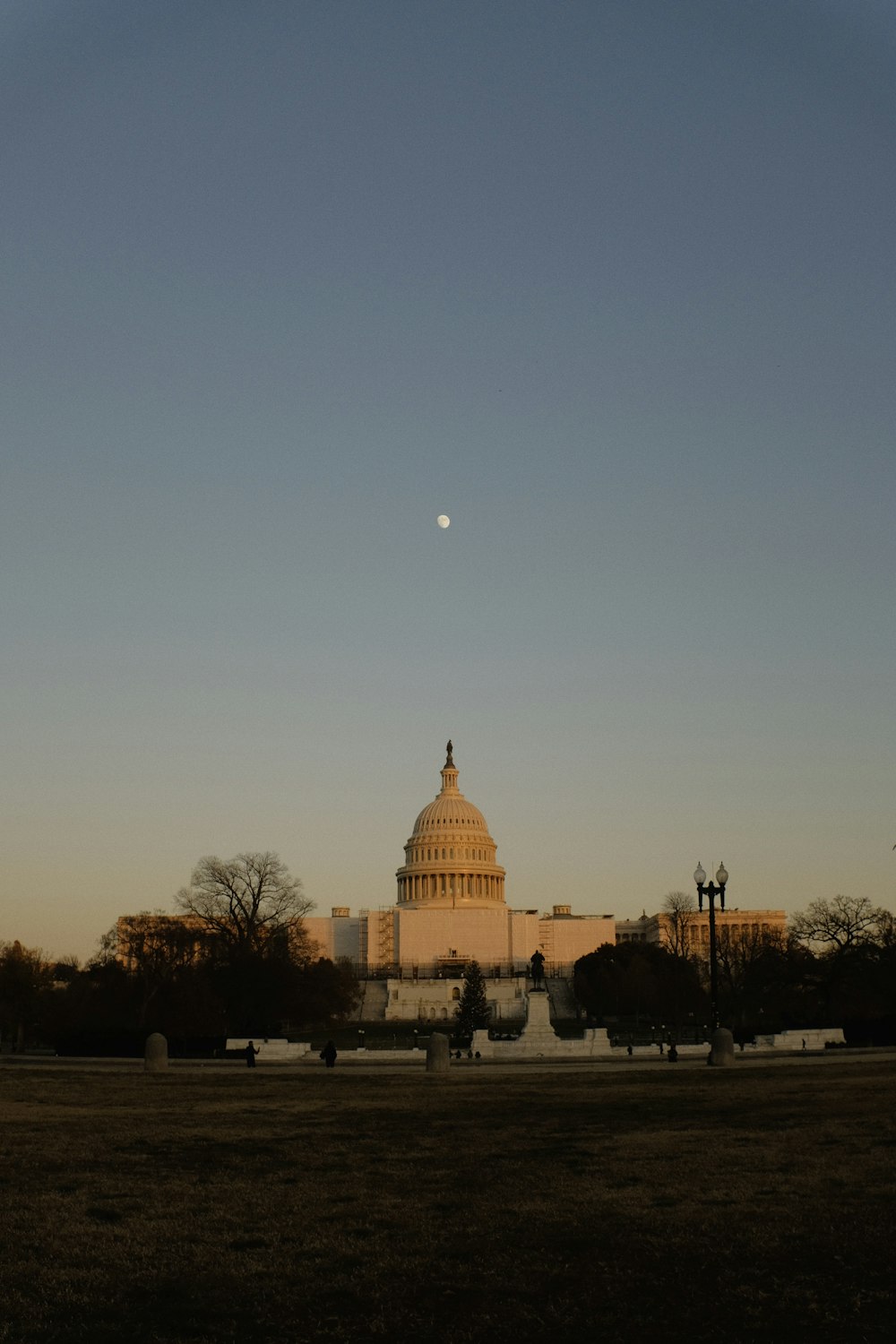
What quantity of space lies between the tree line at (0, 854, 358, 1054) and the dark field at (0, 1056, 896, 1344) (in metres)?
53.3

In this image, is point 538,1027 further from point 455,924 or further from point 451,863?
point 451,863

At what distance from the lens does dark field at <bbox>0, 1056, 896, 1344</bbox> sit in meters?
9.69

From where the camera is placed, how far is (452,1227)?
13.0m

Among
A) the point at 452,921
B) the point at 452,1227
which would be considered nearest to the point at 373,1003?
the point at 452,921

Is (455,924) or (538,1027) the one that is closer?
(538,1027)

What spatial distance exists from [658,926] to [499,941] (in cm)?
3457

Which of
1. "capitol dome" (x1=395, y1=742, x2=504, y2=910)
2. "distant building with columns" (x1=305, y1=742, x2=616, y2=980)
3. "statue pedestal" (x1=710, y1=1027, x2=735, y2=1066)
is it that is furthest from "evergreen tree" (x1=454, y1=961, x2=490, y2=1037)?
"capitol dome" (x1=395, y1=742, x2=504, y2=910)

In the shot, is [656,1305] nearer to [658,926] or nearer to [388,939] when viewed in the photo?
[388,939]

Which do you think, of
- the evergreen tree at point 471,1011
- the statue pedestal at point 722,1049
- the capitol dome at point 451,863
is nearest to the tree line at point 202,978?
the evergreen tree at point 471,1011

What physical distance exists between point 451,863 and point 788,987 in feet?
322

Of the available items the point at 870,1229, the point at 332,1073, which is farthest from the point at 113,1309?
the point at 332,1073

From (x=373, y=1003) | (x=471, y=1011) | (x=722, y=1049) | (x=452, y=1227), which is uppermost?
(x=452, y=1227)

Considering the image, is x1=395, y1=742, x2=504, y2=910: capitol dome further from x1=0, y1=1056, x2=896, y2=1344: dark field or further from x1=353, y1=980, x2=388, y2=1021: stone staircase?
x1=0, y1=1056, x2=896, y2=1344: dark field

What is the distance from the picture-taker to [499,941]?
572 ft
